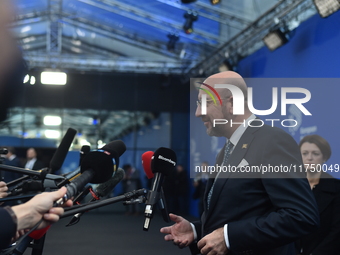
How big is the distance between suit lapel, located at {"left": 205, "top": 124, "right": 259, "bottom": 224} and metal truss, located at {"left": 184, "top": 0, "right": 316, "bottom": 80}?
20.2 ft

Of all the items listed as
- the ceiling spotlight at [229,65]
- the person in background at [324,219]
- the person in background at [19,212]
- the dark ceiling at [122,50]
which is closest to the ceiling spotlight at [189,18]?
the dark ceiling at [122,50]

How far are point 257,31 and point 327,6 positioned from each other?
2615mm

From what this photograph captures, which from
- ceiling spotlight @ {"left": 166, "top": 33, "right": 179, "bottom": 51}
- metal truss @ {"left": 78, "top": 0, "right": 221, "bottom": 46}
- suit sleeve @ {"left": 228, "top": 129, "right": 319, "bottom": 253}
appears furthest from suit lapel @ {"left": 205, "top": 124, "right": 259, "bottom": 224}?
ceiling spotlight @ {"left": 166, "top": 33, "right": 179, "bottom": 51}

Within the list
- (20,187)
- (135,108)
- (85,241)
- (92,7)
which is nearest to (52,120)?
(135,108)

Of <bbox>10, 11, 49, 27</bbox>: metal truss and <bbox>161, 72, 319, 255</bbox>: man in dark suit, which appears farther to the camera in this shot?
<bbox>10, 11, 49, 27</bbox>: metal truss

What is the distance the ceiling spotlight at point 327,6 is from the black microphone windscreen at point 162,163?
543 centimetres

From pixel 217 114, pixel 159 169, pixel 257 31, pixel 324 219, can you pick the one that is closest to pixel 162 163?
pixel 159 169

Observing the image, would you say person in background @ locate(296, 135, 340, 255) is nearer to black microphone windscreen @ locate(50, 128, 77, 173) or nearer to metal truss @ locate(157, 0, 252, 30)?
black microphone windscreen @ locate(50, 128, 77, 173)

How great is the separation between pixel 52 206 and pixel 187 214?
13.8m

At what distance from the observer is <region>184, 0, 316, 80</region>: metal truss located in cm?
782

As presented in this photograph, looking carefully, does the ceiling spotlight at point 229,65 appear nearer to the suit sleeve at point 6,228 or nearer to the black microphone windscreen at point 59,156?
the black microphone windscreen at point 59,156

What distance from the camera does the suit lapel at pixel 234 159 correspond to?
1833 millimetres

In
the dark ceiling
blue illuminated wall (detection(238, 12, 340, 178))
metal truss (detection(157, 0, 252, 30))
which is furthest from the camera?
the dark ceiling

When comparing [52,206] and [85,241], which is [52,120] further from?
[52,206]
